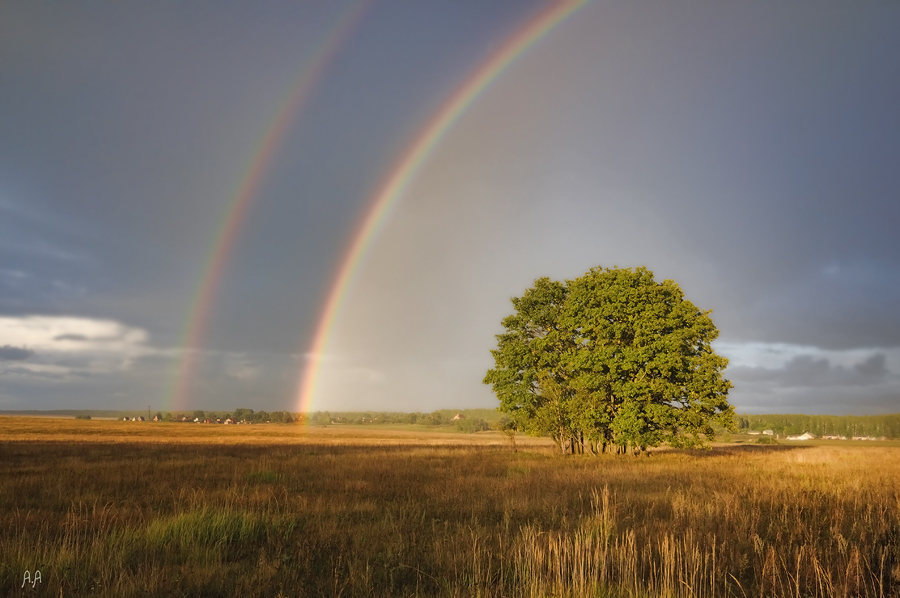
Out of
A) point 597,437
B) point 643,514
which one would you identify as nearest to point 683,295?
point 597,437

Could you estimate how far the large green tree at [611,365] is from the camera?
31016 millimetres

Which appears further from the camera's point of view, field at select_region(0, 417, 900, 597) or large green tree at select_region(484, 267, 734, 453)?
large green tree at select_region(484, 267, 734, 453)

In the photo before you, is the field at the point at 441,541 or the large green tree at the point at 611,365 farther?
the large green tree at the point at 611,365

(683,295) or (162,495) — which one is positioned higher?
(683,295)

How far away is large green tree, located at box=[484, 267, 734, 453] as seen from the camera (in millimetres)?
31016

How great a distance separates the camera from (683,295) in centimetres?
3459

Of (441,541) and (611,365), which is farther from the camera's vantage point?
(611,365)

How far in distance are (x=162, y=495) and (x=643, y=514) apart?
487 inches

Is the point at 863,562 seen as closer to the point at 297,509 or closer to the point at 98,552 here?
the point at 297,509

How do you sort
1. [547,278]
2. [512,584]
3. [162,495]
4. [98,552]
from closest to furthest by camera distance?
1. [512,584]
2. [98,552]
3. [162,495]
4. [547,278]

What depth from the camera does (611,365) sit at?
31859mm

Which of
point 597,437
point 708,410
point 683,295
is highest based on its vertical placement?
point 683,295

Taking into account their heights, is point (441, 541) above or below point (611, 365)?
below

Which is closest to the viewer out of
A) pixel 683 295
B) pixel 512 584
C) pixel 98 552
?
pixel 512 584
